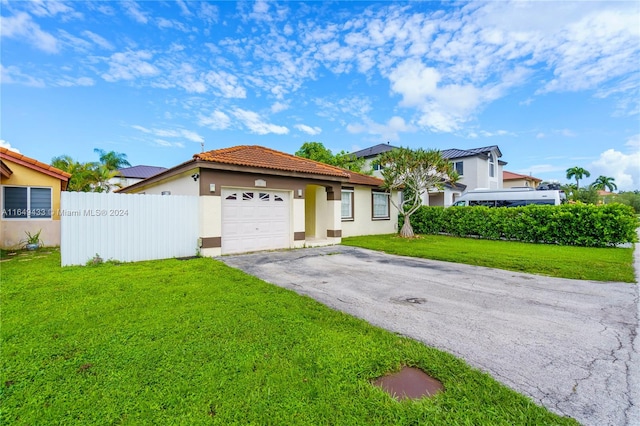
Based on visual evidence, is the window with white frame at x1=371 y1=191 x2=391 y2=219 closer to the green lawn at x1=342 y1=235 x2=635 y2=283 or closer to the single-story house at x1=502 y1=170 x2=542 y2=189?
the green lawn at x1=342 y1=235 x2=635 y2=283

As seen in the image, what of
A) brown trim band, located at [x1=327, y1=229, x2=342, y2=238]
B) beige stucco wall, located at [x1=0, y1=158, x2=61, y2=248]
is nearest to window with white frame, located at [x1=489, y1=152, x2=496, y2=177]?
brown trim band, located at [x1=327, y1=229, x2=342, y2=238]

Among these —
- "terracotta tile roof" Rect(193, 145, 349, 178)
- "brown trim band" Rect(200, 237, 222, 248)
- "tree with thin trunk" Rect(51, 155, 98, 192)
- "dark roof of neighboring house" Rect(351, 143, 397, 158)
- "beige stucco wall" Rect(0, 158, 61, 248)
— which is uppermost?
"dark roof of neighboring house" Rect(351, 143, 397, 158)

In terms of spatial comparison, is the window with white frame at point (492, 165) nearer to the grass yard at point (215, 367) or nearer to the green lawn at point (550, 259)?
the green lawn at point (550, 259)

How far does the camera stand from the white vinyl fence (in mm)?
7504

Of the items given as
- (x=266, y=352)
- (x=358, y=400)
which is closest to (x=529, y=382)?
(x=358, y=400)

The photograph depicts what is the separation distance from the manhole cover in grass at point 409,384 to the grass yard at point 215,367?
8cm

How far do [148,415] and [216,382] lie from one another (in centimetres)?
55

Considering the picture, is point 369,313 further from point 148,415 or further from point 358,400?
point 148,415

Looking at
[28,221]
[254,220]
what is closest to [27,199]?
[28,221]

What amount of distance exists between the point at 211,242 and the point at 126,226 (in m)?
2.41

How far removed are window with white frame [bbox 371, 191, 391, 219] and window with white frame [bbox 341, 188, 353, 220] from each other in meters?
1.79

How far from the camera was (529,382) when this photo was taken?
2.59 metres

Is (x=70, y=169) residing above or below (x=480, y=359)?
above

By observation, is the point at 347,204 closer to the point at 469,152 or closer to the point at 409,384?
the point at 409,384
